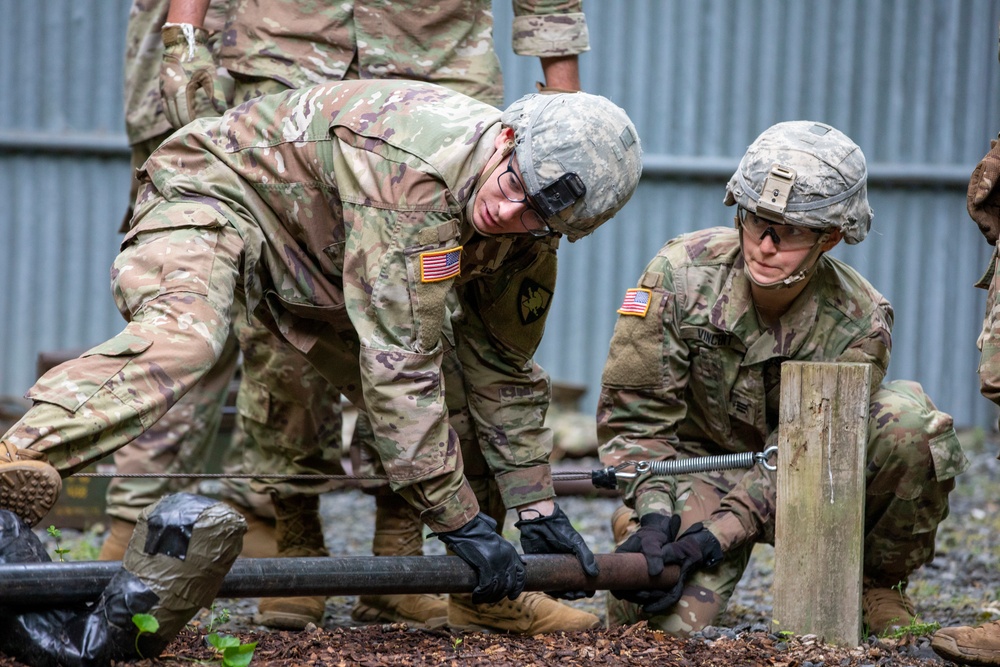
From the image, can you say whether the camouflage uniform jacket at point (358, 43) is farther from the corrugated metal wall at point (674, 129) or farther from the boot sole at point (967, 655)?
the corrugated metal wall at point (674, 129)

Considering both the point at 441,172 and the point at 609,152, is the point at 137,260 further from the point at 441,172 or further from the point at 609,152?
the point at 609,152

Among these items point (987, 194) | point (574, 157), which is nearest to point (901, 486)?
point (987, 194)

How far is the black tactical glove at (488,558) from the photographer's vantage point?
309 cm

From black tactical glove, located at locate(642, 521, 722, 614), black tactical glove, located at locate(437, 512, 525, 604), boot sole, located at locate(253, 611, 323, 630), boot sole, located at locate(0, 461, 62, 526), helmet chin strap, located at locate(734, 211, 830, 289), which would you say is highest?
helmet chin strap, located at locate(734, 211, 830, 289)

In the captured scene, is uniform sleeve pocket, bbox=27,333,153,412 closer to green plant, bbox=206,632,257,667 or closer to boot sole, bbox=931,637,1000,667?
green plant, bbox=206,632,257,667

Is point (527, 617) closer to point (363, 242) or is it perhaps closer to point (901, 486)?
point (901, 486)

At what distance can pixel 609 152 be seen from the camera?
303 cm

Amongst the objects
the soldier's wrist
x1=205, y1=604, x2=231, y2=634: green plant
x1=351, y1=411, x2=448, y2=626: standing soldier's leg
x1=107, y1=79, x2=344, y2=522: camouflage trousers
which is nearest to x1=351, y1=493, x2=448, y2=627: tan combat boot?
x1=351, y1=411, x2=448, y2=626: standing soldier's leg

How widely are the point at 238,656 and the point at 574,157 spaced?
1412 millimetres

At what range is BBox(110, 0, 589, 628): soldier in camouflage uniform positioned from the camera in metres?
4.00

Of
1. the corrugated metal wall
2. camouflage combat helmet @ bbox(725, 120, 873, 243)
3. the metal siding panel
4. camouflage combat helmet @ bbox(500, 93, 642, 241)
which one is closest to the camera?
camouflage combat helmet @ bbox(500, 93, 642, 241)

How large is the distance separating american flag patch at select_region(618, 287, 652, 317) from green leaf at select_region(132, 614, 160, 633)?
1874 mm

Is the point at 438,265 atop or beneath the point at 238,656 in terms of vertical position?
atop

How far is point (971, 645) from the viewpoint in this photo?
3268 mm
